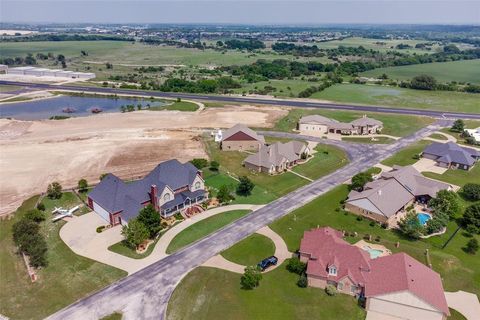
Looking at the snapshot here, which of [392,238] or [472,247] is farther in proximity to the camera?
[392,238]

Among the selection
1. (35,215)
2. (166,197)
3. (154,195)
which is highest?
(154,195)

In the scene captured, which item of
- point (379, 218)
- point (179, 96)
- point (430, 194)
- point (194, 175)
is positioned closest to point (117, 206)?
point (194, 175)

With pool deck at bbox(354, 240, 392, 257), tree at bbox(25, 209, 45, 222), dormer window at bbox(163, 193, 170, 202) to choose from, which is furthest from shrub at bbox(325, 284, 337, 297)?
tree at bbox(25, 209, 45, 222)

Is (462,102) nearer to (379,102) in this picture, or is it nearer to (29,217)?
(379,102)

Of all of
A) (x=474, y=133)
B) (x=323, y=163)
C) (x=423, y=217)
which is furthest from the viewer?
(x=474, y=133)

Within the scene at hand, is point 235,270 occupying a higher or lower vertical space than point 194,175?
lower

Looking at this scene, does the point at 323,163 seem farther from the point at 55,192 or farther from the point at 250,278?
the point at 55,192

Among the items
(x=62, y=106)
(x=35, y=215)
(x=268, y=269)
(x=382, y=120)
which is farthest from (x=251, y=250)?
(x=62, y=106)

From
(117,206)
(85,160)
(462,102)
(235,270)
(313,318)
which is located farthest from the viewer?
(462,102)
